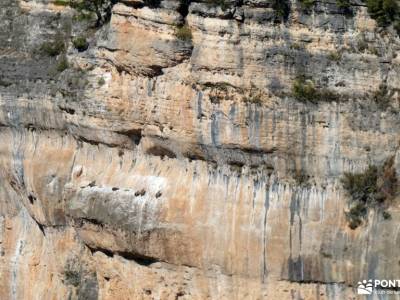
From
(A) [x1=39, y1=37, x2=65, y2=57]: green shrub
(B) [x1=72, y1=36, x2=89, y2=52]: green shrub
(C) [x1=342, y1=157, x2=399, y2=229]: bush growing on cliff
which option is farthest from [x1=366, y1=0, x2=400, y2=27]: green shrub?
(A) [x1=39, y1=37, x2=65, y2=57]: green shrub

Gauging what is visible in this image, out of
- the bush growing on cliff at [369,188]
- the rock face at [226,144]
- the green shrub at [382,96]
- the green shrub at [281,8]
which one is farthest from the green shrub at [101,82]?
the green shrub at [382,96]

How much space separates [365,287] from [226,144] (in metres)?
4.41

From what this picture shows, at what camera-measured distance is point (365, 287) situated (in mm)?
18625

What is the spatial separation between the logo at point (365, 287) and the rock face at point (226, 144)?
0.24 meters

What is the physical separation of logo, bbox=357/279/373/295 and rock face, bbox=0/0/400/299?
24 centimetres

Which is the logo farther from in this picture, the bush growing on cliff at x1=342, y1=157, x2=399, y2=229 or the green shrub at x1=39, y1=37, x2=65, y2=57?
the green shrub at x1=39, y1=37, x2=65, y2=57

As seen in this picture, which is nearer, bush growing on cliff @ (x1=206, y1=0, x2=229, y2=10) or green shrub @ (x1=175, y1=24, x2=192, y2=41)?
bush growing on cliff @ (x1=206, y1=0, x2=229, y2=10)

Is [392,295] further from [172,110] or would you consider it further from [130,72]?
[130,72]

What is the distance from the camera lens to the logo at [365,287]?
18.6 m

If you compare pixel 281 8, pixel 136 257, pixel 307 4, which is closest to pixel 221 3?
pixel 281 8

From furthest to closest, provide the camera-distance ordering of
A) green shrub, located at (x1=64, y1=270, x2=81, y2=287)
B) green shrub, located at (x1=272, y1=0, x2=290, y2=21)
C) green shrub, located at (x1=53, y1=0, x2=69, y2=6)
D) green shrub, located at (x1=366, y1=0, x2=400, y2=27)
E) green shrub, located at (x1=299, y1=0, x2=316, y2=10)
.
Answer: green shrub, located at (x1=53, y1=0, x2=69, y2=6) < green shrub, located at (x1=64, y1=270, x2=81, y2=287) < green shrub, located at (x1=272, y1=0, x2=290, y2=21) < green shrub, located at (x1=299, y1=0, x2=316, y2=10) < green shrub, located at (x1=366, y1=0, x2=400, y2=27)

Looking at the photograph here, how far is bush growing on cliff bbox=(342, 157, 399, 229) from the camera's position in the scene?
18641 mm

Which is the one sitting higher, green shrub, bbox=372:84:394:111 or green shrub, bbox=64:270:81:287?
green shrub, bbox=372:84:394:111

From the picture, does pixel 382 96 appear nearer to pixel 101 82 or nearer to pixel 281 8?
pixel 281 8
